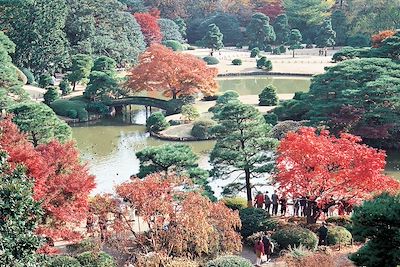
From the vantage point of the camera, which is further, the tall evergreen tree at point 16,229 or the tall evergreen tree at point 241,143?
the tall evergreen tree at point 241,143

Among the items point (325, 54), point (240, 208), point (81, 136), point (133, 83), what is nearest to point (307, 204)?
point (240, 208)

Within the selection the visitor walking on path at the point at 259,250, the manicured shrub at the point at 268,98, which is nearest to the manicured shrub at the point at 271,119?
the manicured shrub at the point at 268,98

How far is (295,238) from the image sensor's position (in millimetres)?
17812

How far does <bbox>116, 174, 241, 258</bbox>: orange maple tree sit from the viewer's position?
15781 millimetres

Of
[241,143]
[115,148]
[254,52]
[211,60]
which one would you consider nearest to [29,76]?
[115,148]

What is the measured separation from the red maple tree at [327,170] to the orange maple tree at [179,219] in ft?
10.8

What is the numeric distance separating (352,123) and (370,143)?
153 centimetres

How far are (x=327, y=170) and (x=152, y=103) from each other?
2619 cm

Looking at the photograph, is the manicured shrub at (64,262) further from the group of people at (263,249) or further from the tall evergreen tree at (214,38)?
the tall evergreen tree at (214,38)

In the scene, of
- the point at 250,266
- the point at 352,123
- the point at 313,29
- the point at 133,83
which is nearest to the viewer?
the point at 250,266

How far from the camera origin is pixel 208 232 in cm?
1625

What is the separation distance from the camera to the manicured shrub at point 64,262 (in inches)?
596

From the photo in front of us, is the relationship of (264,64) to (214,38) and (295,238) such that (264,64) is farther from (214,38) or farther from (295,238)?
(295,238)

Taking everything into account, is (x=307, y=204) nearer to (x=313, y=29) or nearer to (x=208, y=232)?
(x=208, y=232)
